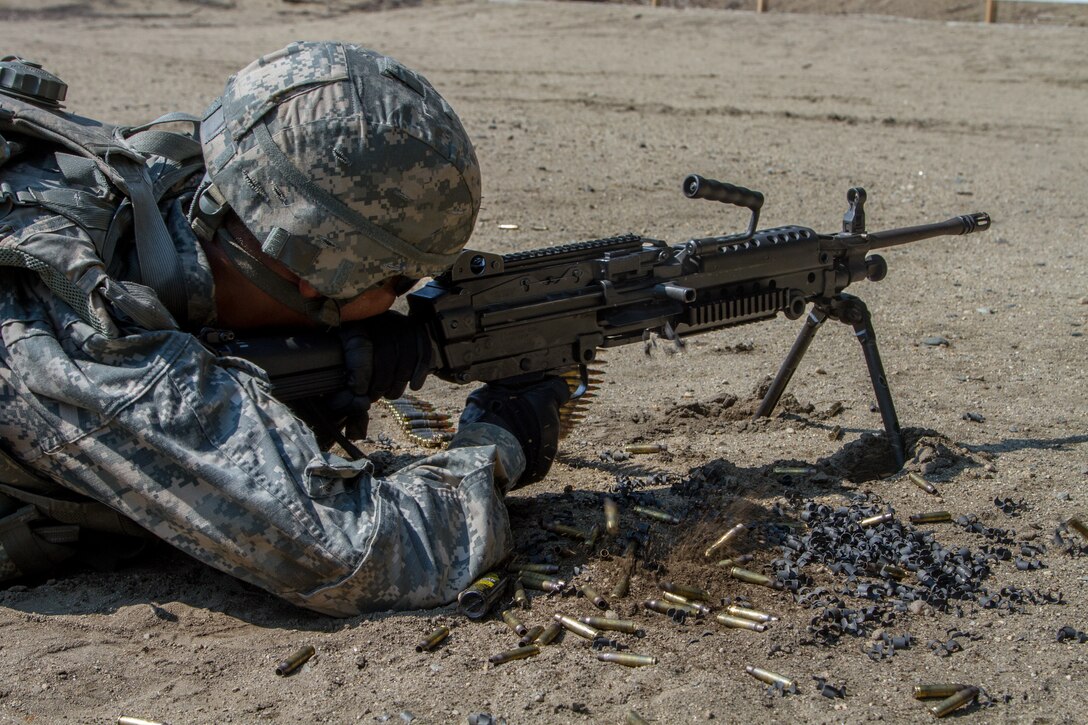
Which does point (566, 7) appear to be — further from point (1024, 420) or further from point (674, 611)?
point (674, 611)

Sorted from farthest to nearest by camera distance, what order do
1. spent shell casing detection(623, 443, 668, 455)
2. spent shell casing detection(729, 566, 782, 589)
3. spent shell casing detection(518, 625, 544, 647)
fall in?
spent shell casing detection(623, 443, 668, 455) < spent shell casing detection(729, 566, 782, 589) < spent shell casing detection(518, 625, 544, 647)

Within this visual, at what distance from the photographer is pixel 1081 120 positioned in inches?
532

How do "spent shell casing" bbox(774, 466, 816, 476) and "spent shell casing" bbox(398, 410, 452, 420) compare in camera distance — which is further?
"spent shell casing" bbox(398, 410, 452, 420)

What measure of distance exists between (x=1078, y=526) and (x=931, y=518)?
0.54 metres

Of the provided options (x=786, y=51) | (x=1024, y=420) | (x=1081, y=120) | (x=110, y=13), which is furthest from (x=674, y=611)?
(x=110, y=13)

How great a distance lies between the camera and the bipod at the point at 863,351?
5297 mm

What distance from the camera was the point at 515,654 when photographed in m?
3.61

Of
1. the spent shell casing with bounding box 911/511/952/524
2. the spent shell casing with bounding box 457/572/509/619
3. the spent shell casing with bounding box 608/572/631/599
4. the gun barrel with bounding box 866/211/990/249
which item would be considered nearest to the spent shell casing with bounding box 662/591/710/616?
the spent shell casing with bounding box 608/572/631/599

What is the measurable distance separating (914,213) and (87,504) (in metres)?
7.89

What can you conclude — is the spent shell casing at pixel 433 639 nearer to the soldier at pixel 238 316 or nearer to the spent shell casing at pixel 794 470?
the soldier at pixel 238 316

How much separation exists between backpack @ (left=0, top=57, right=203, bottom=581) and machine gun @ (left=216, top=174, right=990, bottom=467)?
56cm

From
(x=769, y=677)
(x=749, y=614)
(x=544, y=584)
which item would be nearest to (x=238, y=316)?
(x=544, y=584)

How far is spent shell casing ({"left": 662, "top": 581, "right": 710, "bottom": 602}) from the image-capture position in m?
3.99

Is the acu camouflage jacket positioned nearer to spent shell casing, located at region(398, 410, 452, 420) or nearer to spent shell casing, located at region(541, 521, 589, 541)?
spent shell casing, located at region(541, 521, 589, 541)
